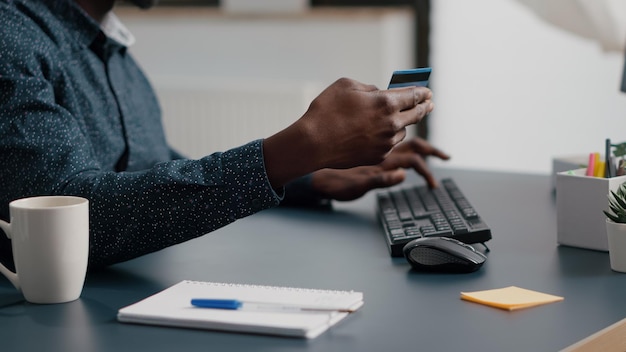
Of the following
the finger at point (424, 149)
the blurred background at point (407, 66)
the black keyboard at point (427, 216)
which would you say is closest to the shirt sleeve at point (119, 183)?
the black keyboard at point (427, 216)

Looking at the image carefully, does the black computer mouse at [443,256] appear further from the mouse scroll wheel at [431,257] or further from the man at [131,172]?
the man at [131,172]

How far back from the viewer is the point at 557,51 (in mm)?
2822

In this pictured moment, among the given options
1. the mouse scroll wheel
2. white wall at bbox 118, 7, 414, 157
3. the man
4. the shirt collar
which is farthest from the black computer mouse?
white wall at bbox 118, 7, 414, 157

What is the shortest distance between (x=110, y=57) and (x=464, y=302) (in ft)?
2.59

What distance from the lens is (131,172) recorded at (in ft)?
3.76

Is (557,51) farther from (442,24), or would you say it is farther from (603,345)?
(603,345)

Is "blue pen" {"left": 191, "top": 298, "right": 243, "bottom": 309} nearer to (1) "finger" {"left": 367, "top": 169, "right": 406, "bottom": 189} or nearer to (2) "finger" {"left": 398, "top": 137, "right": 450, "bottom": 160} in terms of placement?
(1) "finger" {"left": 367, "top": 169, "right": 406, "bottom": 189}

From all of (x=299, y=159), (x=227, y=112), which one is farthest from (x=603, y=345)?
(x=227, y=112)

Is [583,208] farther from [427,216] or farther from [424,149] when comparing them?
[424,149]

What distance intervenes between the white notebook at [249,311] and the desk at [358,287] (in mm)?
11

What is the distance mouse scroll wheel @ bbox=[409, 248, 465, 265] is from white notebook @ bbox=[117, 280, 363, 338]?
15 cm

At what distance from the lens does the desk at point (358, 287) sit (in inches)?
32.8

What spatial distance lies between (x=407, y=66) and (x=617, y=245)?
7.03ft

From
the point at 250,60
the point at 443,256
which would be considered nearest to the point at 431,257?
the point at 443,256
